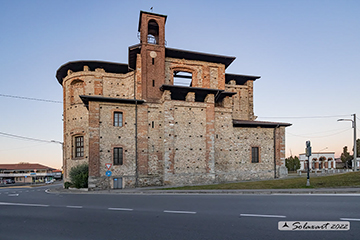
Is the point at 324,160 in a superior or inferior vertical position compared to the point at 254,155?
inferior

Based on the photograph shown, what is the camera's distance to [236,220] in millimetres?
6961

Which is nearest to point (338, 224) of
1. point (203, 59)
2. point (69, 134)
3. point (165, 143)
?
point (165, 143)

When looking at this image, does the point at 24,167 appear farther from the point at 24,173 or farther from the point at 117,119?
the point at 117,119

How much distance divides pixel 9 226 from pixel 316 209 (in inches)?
384

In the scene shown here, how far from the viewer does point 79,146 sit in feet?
93.0

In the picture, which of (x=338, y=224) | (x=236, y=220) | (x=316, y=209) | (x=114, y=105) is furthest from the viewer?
(x=114, y=105)

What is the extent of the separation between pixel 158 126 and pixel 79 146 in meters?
10.4

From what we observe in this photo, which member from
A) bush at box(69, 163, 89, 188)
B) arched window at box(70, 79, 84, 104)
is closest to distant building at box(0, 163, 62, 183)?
arched window at box(70, 79, 84, 104)

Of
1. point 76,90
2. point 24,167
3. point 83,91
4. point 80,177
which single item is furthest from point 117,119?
point 24,167

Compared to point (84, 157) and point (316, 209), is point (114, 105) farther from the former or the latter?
point (316, 209)

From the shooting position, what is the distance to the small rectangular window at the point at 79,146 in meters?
27.9

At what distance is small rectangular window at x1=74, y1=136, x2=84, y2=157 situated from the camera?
27.9 metres

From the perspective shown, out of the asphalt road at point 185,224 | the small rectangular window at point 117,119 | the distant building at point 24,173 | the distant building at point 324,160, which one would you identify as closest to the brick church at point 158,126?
the small rectangular window at point 117,119

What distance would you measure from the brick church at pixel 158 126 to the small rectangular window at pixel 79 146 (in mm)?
116
